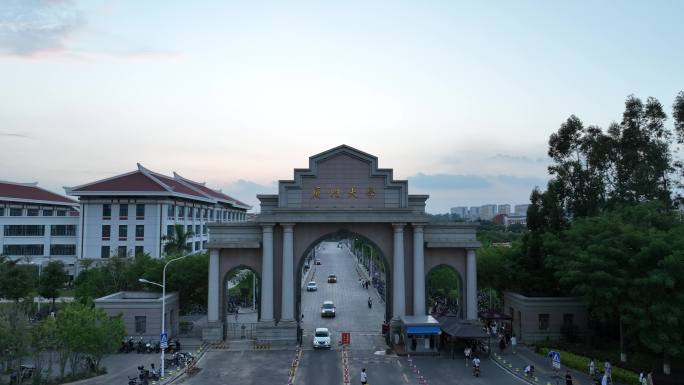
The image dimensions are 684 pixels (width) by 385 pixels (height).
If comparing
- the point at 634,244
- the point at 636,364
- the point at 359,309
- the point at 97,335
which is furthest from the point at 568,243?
the point at 97,335

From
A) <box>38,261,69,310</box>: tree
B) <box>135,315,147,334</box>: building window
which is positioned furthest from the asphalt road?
<box>38,261,69,310</box>: tree

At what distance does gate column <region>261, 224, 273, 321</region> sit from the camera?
39.8 meters

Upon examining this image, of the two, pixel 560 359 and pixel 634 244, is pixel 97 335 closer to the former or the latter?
pixel 560 359

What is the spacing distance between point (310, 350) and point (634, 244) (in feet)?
70.6

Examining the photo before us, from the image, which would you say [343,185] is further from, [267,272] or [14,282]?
[14,282]

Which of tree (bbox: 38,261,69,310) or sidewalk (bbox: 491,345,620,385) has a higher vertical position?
tree (bbox: 38,261,69,310)

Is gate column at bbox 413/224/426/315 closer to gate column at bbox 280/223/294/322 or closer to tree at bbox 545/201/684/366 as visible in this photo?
gate column at bbox 280/223/294/322

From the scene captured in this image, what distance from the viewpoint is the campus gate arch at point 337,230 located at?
40062 mm

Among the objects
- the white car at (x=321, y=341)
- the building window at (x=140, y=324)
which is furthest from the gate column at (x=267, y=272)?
the building window at (x=140, y=324)

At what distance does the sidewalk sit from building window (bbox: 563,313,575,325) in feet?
11.9

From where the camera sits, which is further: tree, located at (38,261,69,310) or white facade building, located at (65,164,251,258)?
white facade building, located at (65,164,251,258)

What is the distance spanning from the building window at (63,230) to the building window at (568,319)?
200ft

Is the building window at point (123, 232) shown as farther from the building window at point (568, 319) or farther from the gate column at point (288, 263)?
the building window at point (568, 319)

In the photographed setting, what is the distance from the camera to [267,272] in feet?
131
